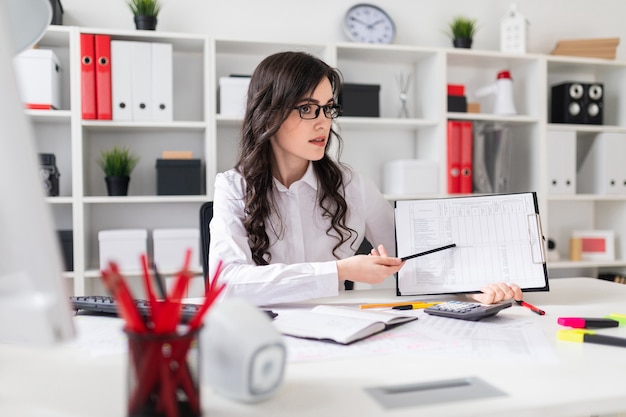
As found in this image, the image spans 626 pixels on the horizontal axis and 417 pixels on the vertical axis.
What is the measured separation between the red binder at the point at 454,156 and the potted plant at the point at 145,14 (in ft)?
5.09

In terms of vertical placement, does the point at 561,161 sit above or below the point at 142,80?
below

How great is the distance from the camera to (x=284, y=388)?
2.48ft

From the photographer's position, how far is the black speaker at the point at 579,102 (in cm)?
321

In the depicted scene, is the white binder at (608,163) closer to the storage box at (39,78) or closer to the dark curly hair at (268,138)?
the dark curly hair at (268,138)

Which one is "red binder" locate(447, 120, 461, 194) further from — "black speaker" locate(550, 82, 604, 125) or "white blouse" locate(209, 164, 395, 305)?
"white blouse" locate(209, 164, 395, 305)

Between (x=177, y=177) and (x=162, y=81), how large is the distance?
0.45 metres

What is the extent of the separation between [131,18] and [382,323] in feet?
7.83

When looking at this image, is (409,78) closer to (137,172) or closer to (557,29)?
(557,29)

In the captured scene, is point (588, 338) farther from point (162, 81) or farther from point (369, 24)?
point (369, 24)

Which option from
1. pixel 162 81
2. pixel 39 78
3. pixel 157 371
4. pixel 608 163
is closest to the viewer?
pixel 157 371

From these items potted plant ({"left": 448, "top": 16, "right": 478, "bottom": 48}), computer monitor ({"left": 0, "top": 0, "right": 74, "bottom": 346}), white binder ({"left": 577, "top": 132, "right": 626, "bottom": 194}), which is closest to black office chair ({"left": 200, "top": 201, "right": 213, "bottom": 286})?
computer monitor ({"left": 0, "top": 0, "right": 74, "bottom": 346})

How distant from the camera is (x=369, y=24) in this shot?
3.10m

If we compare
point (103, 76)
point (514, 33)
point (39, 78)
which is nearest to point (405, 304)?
point (103, 76)

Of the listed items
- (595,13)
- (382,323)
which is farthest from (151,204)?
(595,13)
